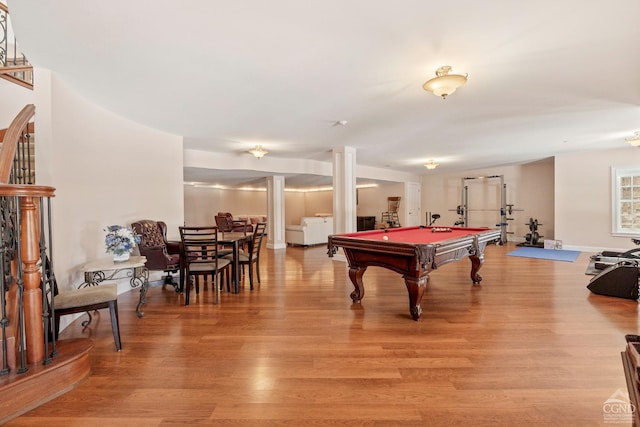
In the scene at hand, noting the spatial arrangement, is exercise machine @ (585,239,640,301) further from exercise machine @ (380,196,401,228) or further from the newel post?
exercise machine @ (380,196,401,228)

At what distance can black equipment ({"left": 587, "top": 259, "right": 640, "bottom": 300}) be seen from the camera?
365 cm

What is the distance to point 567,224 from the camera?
25.3 feet

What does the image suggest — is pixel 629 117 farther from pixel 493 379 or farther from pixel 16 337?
pixel 16 337

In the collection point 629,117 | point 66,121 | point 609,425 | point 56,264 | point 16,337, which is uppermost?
point 629,117

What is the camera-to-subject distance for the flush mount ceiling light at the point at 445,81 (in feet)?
8.92

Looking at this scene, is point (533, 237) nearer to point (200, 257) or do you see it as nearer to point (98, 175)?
point (200, 257)

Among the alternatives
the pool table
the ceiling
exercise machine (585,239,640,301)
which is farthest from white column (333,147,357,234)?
exercise machine (585,239,640,301)

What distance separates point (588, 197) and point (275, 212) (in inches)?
328

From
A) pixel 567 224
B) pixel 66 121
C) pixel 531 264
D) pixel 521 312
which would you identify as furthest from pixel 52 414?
pixel 567 224

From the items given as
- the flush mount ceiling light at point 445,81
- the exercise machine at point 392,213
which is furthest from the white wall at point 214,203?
the flush mount ceiling light at point 445,81

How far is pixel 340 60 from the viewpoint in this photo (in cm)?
273

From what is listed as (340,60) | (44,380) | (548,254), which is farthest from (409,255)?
(548,254)

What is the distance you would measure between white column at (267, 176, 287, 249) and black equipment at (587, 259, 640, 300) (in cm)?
700

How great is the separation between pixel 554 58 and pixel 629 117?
3.22 m
